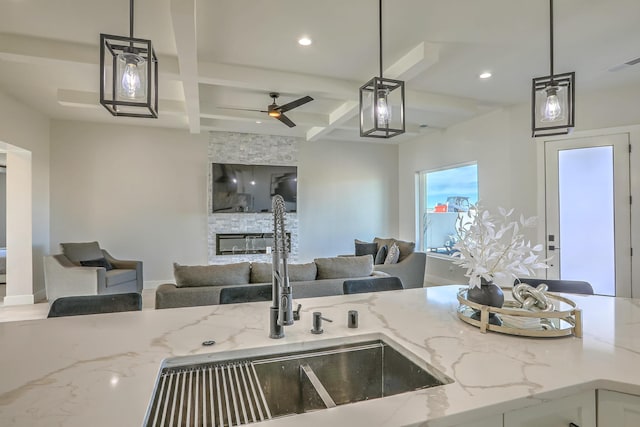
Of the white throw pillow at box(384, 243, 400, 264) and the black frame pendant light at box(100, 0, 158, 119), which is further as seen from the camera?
the white throw pillow at box(384, 243, 400, 264)

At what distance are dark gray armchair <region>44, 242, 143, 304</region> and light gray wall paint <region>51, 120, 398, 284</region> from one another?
77 centimetres

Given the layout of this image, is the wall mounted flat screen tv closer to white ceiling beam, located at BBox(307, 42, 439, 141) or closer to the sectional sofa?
the sectional sofa

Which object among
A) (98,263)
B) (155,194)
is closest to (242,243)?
(155,194)

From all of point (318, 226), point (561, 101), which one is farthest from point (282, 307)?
point (318, 226)

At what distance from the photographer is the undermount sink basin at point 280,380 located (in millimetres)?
959

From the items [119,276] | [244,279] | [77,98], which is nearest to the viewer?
[244,279]

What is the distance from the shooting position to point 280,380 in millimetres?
1171

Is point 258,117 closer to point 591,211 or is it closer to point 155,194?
point 155,194

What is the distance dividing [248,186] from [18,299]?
12.2ft

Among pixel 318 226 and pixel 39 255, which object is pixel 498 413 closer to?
pixel 318 226

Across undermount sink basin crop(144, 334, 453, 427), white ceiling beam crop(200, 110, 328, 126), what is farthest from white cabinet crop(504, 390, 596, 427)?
white ceiling beam crop(200, 110, 328, 126)

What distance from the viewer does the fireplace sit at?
20.1ft

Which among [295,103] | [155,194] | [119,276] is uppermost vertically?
[295,103]

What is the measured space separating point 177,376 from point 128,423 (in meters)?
0.31
